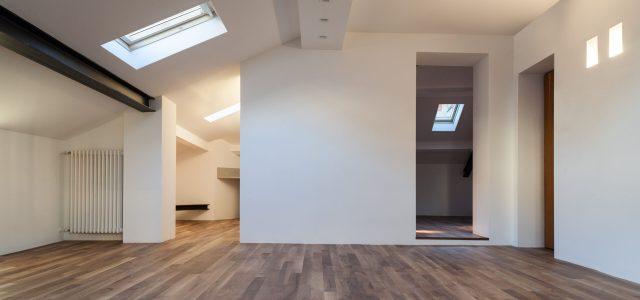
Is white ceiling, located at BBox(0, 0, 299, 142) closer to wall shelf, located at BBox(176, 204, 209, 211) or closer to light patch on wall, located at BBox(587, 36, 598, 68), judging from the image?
wall shelf, located at BBox(176, 204, 209, 211)

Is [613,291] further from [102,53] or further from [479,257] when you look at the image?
[102,53]

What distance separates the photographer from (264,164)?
6.15 metres

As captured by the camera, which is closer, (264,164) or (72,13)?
(72,13)

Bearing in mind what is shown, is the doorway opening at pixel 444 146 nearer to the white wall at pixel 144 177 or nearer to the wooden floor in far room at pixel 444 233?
the wooden floor in far room at pixel 444 233

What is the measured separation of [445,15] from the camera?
5.53 metres

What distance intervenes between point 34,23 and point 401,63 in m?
4.60

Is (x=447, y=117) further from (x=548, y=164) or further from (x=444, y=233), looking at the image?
(x=548, y=164)

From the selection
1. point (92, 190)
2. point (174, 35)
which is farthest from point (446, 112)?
point (92, 190)

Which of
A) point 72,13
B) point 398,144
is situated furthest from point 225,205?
point 72,13

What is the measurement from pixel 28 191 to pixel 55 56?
2978 mm

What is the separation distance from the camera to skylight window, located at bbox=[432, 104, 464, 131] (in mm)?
9516

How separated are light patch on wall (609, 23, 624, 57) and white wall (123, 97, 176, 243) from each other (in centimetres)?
576

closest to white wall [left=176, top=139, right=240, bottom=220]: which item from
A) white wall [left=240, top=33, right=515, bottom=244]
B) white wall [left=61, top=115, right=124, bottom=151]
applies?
white wall [left=61, top=115, right=124, bottom=151]

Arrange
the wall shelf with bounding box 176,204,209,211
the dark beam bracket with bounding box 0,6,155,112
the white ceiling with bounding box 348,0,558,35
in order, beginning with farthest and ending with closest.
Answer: the wall shelf with bounding box 176,204,209,211
the white ceiling with bounding box 348,0,558,35
the dark beam bracket with bounding box 0,6,155,112
